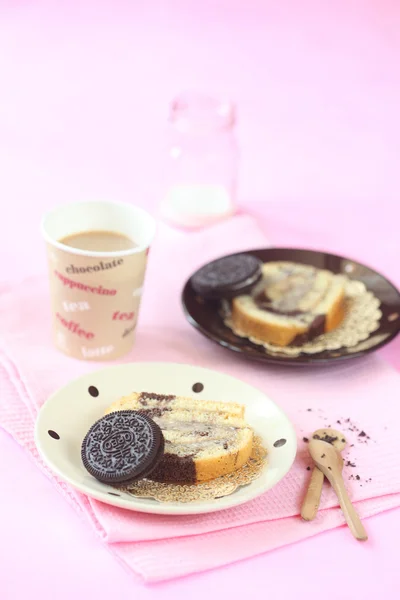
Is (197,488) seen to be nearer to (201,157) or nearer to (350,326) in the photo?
(350,326)

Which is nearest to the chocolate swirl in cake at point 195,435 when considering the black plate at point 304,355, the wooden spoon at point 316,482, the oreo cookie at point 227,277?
the wooden spoon at point 316,482

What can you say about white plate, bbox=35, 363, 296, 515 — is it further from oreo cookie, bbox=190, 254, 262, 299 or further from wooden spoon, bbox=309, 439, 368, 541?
oreo cookie, bbox=190, 254, 262, 299

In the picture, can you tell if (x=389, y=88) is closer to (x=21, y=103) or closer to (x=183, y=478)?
(x=21, y=103)

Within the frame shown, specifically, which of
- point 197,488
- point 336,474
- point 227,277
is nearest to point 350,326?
point 227,277

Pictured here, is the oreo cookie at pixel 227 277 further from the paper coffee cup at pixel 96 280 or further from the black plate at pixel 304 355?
the paper coffee cup at pixel 96 280

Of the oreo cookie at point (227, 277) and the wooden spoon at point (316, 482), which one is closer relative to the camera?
the wooden spoon at point (316, 482)

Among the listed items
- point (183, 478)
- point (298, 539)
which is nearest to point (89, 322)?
point (183, 478)
